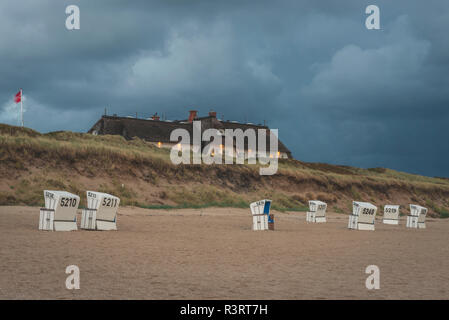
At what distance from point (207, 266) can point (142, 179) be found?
29.3m

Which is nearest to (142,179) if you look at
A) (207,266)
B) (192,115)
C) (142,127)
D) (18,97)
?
(18,97)

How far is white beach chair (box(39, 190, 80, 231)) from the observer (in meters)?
17.5

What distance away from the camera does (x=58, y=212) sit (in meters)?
17.6

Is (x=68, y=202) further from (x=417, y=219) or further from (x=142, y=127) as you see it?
(x=142, y=127)

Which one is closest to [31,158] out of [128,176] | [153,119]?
[128,176]

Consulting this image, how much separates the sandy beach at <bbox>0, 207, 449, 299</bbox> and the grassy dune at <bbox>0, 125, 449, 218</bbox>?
16.1 meters

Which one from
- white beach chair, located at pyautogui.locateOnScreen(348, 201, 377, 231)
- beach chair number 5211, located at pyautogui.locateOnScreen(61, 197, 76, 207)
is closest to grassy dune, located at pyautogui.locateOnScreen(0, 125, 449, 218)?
beach chair number 5211, located at pyautogui.locateOnScreen(61, 197, 76, 207)

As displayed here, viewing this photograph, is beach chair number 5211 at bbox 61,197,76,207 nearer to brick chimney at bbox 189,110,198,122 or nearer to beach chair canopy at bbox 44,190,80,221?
beach chair canopy at bbox 44,190,80,221

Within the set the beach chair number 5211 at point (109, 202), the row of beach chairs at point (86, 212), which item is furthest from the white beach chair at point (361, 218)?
the beach chair number 5211 at point (109, 202)

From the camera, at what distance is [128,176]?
128 feet
